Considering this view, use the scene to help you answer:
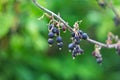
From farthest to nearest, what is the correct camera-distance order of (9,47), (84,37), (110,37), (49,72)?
(49,72), (9,47), (110,37), (84,37)

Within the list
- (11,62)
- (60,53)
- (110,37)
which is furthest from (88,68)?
(110,37)

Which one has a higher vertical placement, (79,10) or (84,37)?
(79,10)

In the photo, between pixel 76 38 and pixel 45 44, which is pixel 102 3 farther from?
pixel 45 44

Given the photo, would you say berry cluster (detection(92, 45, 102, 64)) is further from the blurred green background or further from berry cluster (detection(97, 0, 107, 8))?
the blurred green background

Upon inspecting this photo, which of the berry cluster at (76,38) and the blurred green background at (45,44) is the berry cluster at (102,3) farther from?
the blurred green background at (45,44)

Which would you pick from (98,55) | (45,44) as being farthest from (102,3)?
(45,44)

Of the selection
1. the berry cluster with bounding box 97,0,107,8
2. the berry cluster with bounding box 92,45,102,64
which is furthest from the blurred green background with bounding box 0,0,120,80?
the berry cluster with bounding box 92,45,102,64

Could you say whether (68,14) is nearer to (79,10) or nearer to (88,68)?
(79,10)

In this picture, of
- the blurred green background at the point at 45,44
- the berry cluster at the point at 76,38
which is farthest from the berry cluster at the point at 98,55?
the blurred green background at the point at 45,44

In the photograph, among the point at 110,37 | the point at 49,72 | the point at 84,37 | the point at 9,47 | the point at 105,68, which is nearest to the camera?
the point at 84,37
